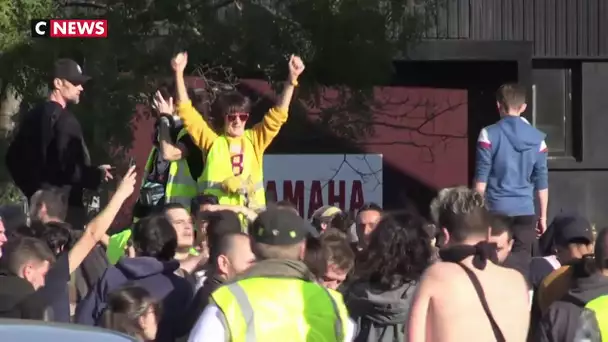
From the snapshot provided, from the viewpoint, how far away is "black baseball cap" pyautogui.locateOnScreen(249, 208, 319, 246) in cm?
493

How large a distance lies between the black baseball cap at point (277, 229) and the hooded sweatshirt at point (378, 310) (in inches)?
44.0

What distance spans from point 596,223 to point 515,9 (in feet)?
9.33

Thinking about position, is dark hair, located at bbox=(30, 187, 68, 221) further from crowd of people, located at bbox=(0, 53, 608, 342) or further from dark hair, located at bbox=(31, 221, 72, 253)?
dark hair, located at bbox=(31, 221, 72, 253)

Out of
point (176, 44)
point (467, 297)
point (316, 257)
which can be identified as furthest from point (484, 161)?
point (467, 297)

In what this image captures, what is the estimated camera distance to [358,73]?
11258 millimetres

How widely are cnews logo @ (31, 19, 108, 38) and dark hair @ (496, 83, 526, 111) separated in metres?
3.46

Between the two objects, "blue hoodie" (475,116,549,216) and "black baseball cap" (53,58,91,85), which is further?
"blue hoodie" (475,116,549,216)

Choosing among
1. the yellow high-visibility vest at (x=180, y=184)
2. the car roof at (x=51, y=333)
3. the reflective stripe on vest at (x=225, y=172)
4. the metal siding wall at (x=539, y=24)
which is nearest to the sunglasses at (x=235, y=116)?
the reflective stripe on vest at (x=225, y=172)

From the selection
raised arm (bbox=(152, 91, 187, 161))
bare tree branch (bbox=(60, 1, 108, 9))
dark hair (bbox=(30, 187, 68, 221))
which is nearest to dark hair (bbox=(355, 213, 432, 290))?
dark hair (bbox=(30, 187, 68, 221))

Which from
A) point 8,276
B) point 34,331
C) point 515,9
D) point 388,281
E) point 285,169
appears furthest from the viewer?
point 515,9

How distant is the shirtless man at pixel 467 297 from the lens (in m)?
5.07

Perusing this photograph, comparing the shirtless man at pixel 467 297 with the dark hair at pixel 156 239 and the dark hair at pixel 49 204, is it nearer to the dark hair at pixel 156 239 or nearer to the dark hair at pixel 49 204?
the dark hair at pixel 156 239


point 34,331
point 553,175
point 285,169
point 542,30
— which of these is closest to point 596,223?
point 553,175

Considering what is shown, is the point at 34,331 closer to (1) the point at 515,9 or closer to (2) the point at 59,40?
(2) the point at 59,40
